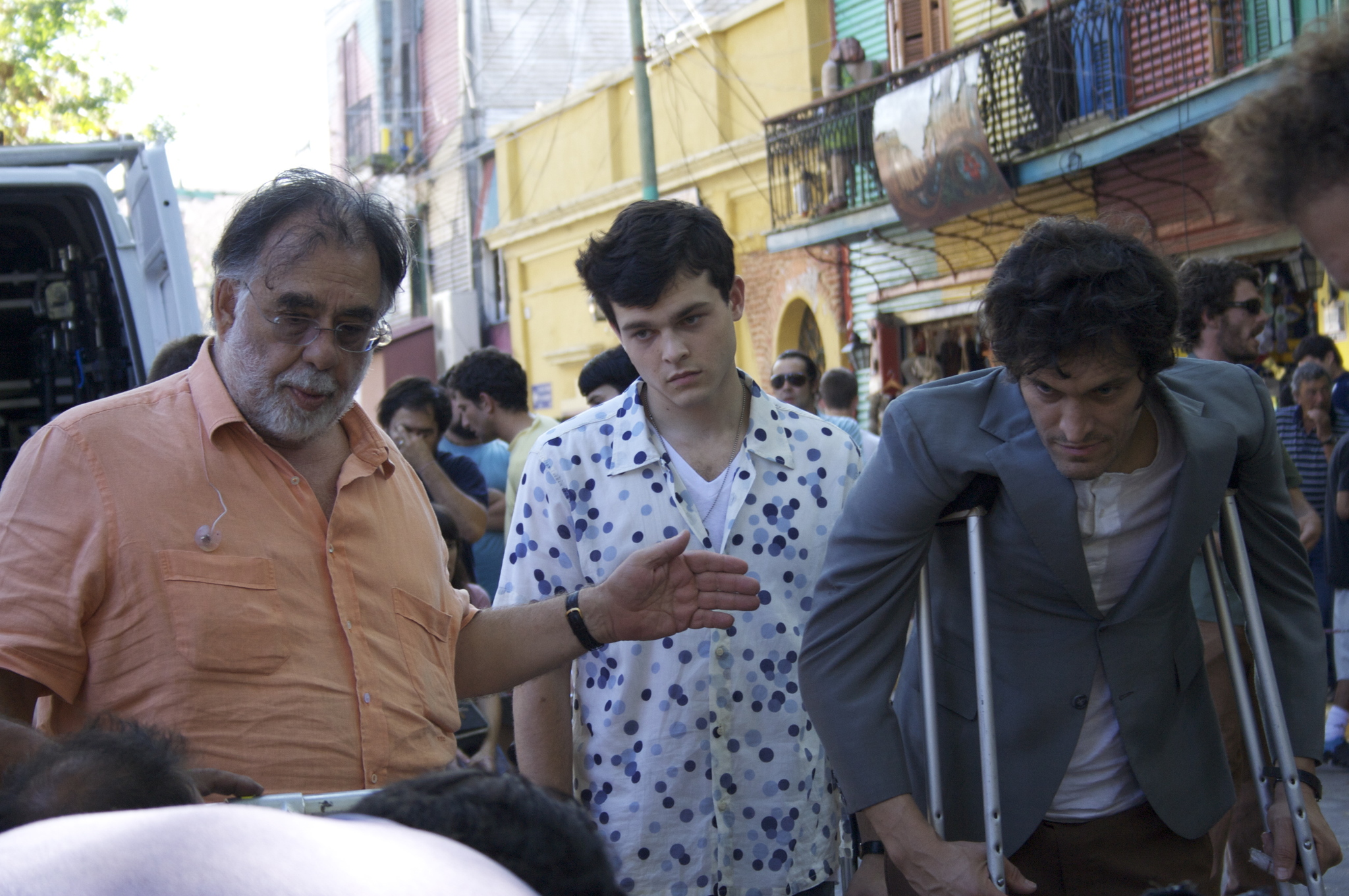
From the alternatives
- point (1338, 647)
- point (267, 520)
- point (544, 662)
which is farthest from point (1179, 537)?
point (1338, 647)

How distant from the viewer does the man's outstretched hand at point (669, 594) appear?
2541 millimetres

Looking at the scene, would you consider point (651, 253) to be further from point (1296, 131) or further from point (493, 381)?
point (493, 381)

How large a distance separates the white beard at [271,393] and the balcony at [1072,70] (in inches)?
325

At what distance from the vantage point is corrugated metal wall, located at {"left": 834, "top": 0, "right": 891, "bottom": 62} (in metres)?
15.4

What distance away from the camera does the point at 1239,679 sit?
2699mm

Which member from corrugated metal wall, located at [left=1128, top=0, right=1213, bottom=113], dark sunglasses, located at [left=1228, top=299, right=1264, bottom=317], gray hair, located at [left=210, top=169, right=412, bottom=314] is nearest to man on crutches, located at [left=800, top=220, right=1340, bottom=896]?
gray hair, located at [left=210, top=169, right=412, bottom=314]

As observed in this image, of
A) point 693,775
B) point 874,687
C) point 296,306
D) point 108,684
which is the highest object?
point 296,306

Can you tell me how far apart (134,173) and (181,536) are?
4.29 m

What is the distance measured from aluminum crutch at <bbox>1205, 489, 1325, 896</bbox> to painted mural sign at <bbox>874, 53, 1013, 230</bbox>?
1021 cm

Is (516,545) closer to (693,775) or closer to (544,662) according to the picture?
(544,662)

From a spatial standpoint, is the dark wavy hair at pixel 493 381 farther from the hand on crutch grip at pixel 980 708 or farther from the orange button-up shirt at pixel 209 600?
the hand on crutch grip at pixel 980 708

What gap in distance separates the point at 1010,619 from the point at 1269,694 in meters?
0.62

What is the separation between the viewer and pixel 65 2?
1862cm

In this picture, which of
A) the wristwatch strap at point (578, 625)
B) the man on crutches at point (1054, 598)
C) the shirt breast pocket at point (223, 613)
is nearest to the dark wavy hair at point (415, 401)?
the wristwatch strap at point (578, 625)
